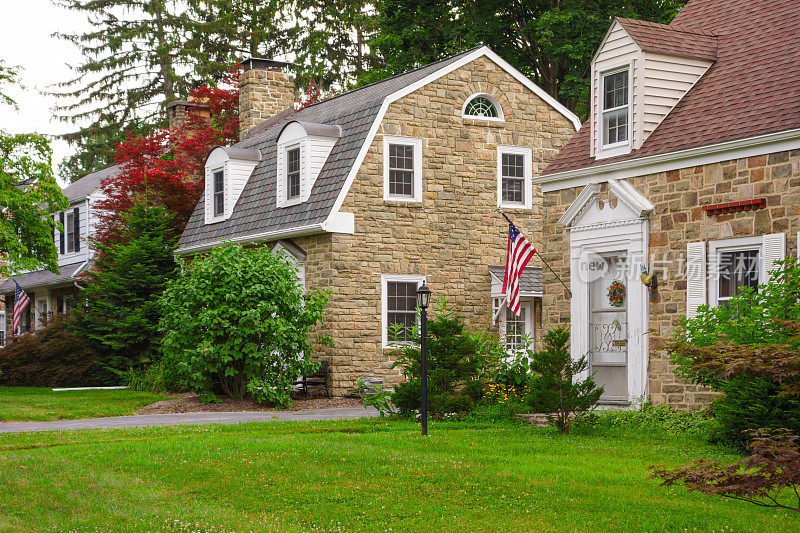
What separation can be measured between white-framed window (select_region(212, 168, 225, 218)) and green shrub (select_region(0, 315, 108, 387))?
5137 mm

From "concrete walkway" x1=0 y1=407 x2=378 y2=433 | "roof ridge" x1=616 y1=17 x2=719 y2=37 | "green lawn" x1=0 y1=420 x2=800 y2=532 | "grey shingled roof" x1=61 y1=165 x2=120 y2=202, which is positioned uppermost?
"roof ridge" x1=616 y1=17 x2=719 y2=37

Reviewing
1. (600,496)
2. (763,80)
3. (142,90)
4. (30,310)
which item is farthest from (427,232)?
(142,90)

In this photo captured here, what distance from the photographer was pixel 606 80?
660 inches

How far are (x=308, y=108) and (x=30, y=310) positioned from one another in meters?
17.8

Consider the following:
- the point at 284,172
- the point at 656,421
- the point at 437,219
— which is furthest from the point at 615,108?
the point at 284,172

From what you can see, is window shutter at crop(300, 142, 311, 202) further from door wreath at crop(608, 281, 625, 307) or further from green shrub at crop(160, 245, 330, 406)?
door wreath at crop(608, 281, 625, 307)

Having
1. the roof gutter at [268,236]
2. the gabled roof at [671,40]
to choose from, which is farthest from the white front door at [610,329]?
the roof gutter at [268,236]

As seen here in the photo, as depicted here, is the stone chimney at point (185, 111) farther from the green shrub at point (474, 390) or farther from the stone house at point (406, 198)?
the green shrub at point (474, 390)

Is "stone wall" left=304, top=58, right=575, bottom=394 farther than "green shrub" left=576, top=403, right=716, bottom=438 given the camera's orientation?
Yes

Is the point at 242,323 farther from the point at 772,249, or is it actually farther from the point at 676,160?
the point at 772,249

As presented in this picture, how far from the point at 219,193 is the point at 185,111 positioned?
958 cm

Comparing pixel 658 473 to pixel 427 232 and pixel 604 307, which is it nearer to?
pixel 604 307

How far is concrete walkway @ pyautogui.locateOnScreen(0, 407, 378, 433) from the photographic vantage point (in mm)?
15844

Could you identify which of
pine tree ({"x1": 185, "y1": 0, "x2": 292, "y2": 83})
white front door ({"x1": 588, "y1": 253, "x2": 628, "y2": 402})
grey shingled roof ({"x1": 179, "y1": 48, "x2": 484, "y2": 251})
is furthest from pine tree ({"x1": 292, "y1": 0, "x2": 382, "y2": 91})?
white front door ({"x1": 588, "y1": 253, "x2": 628, "y2": 402})
